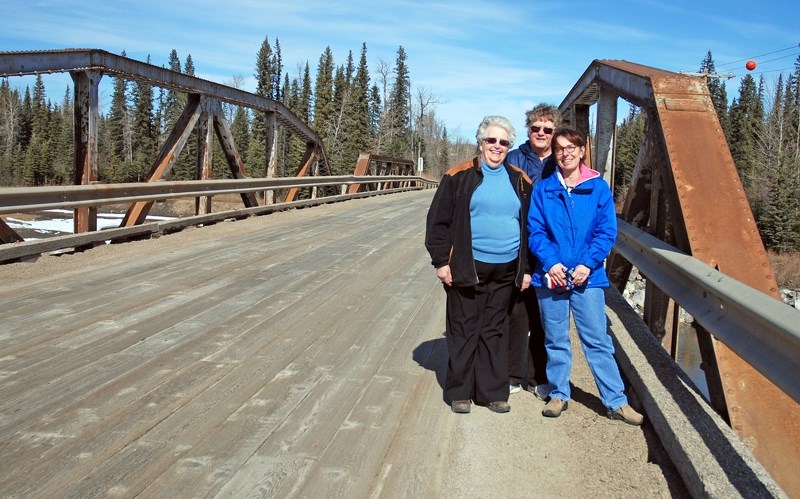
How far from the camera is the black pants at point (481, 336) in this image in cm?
385

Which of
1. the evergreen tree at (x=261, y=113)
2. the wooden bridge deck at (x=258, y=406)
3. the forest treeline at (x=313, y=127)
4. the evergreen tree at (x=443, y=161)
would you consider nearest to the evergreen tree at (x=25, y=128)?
the forest treeline at (x=313, y=127)

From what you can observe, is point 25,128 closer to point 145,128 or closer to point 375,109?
point 145,128

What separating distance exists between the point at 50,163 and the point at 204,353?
307 ft

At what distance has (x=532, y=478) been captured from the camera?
9.72 ft

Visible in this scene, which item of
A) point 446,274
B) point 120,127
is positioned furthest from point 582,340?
point 120,127

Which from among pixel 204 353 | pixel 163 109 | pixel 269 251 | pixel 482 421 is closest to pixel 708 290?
pixel 482 421

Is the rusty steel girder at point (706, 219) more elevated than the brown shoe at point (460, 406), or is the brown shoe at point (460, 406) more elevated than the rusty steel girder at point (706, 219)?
the rusty steel girder at point (706, 219)

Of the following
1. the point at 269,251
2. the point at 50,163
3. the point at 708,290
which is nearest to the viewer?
the point at 708,290

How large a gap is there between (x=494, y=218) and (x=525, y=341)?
2.84 feet

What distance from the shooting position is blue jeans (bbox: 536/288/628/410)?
3703mm

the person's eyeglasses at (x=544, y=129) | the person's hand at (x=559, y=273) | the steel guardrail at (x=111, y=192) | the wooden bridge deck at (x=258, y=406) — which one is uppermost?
the person's eyeglasses at (x=544, y=129)

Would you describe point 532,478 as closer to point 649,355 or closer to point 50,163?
point 649,355

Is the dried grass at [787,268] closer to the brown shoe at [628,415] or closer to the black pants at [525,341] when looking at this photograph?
the black pants at [525,341]

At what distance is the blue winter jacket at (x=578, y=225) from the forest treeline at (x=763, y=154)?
21.2 meters
